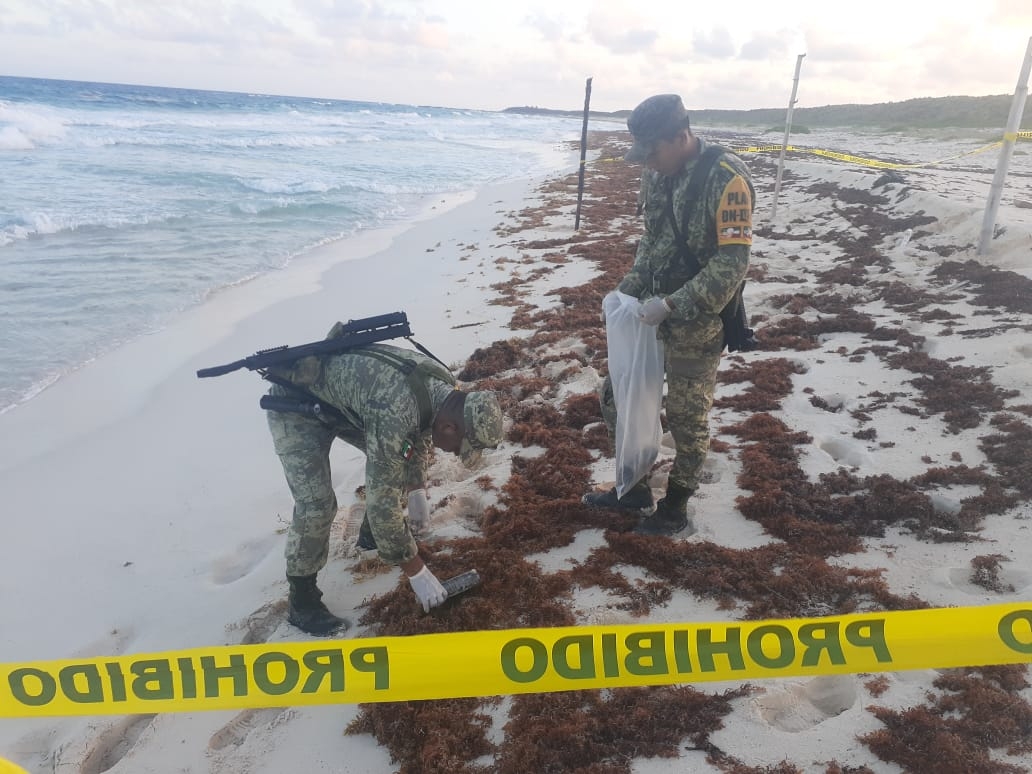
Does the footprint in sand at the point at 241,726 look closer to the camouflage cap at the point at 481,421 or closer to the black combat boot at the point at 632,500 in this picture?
the camouflage cap at the point at 481,421

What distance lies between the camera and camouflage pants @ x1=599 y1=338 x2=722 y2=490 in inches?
127

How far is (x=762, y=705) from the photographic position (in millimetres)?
2379

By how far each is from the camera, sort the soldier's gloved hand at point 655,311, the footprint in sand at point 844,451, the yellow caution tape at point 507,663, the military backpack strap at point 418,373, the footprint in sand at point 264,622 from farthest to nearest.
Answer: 1. the footprint in sand at point 844,451
2. the footprint in sand at point 264,622
3. the soldier's gloved hand at point 655,311
4. the military backpack strap at point 418,373
5. the yellow caution tape at point 507,663

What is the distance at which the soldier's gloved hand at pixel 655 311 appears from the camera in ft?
9.87

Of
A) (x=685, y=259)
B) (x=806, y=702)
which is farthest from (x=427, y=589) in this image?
(x=685, y=259)

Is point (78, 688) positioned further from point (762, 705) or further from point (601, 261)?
point (601, 261)

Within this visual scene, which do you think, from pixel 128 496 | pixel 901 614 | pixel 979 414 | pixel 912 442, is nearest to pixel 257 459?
pixel 128 496

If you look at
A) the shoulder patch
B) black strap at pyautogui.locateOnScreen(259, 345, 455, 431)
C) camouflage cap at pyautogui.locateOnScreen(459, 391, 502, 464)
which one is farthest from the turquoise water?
the shoulder patch

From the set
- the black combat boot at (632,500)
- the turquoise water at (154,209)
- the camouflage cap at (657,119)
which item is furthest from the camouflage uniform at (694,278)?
the turquoise water at (154,209)

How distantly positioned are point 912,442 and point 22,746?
5083 millimetres

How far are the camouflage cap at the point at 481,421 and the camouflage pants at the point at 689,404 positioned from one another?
1146mm

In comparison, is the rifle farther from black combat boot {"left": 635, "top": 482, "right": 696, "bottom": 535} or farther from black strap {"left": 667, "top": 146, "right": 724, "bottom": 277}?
black combat boot {"left": 635, "top": 482, "right": 696, "bottom": 535}

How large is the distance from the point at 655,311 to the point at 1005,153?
7031mm

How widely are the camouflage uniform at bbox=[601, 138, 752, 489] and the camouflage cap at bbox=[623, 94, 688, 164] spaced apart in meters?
0.20
